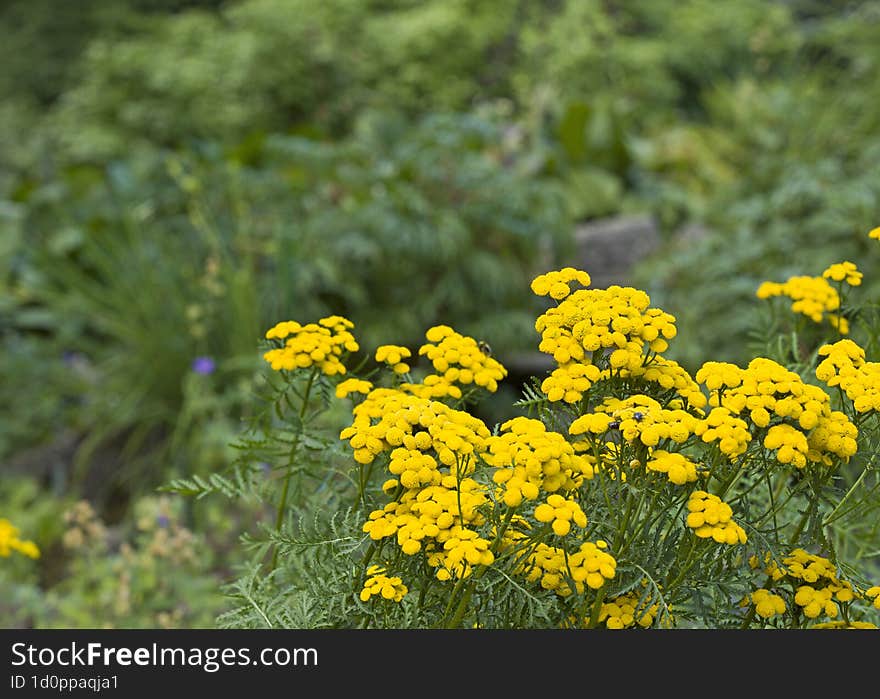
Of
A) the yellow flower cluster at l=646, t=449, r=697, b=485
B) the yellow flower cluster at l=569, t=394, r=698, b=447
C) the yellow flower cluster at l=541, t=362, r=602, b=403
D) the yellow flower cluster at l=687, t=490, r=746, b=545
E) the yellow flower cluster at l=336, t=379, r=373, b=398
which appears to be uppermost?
the yellow flower cluster at l=569, t=394, r=698, b=447

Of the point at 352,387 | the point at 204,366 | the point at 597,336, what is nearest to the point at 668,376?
the point at 597,336

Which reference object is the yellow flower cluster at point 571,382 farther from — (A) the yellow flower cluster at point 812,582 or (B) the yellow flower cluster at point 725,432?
(A) the yellow flower cluster at point 812,582

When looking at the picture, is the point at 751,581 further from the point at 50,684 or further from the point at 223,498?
the point at 223,498

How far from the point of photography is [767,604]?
936mm

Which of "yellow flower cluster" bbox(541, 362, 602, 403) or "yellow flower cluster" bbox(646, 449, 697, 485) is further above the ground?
"yellow flower cluster" bbox(541, 362, 602, 403)

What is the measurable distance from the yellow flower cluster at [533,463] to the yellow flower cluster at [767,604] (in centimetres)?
22

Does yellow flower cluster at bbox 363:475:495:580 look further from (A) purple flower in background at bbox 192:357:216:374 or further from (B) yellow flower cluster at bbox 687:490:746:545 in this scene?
(A) purple flower in background at bbox 192:357:216:374

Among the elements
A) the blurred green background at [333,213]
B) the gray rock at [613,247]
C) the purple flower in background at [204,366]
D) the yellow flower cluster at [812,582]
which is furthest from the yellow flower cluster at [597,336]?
the gray rock at [613,247]

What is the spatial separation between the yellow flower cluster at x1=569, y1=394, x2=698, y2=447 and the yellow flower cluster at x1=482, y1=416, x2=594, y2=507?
0.10 ft

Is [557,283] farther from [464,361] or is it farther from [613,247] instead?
[613,247]

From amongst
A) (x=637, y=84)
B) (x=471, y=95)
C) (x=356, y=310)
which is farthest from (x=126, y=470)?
(x=637, y=84)

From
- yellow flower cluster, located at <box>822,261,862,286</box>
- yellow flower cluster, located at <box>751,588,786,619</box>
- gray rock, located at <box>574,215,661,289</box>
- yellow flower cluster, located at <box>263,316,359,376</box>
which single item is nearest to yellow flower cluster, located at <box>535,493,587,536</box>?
yellow flower cluster, located at <box>751,588,786,619</box>

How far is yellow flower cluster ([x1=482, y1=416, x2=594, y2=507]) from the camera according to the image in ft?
2.84

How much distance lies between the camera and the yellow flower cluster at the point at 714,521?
2.83 ft
